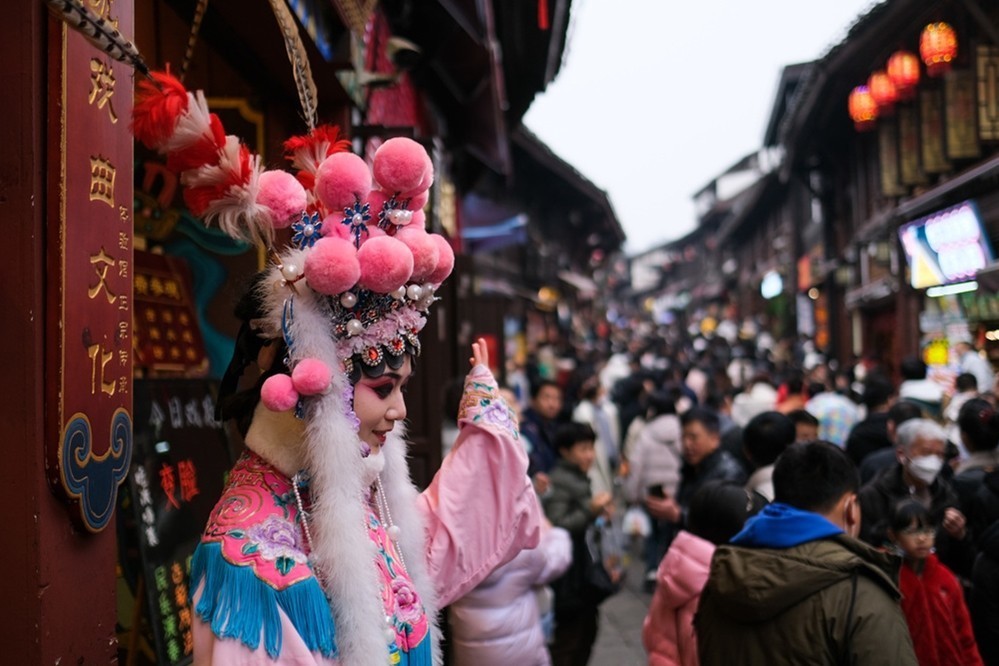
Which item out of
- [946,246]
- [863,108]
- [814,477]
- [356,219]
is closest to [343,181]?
[356,219]

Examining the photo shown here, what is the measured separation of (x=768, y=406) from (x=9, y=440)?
8713 mm

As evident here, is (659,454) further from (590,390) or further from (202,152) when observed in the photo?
(202,152)

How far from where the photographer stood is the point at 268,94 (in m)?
4.79

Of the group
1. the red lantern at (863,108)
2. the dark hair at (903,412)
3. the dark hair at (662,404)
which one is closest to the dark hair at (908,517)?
the dark hair at (903,412)

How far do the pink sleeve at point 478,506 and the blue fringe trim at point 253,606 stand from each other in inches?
28.4

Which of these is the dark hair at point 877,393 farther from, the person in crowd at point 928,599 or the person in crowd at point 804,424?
the person in crowd at point 928,599

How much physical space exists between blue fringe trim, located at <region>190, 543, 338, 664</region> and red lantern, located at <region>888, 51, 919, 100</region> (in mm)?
14371

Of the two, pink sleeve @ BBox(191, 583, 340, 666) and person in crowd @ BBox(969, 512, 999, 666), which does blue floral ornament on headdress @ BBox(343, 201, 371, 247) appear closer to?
pink sleeve @ BBox(191, 583, 340, 666)

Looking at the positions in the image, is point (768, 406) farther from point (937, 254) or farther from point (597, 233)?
point (597, 233)

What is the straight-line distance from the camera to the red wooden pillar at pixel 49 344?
222 centimetres

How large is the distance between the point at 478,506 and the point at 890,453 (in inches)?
160

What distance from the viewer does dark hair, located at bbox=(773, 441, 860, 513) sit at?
3.23 meters

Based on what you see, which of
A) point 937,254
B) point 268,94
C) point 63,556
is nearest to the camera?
point 63,556

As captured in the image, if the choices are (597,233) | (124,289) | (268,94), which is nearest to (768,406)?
(268,94)
